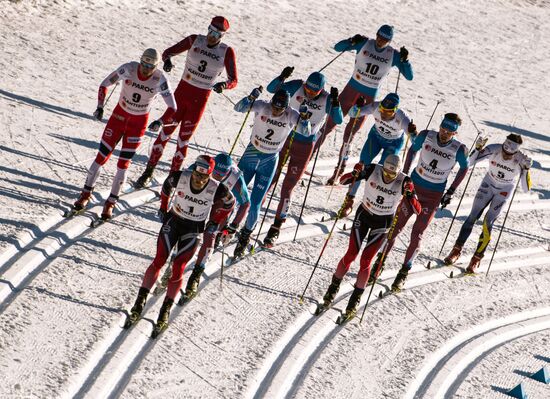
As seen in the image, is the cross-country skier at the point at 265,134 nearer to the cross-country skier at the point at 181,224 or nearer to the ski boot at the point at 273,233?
the ski boot at the point at 273,233

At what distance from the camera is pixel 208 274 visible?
13023mm

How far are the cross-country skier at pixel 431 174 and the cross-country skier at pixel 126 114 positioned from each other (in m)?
3.32

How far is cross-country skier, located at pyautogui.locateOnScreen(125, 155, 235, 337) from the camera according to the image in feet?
37.1

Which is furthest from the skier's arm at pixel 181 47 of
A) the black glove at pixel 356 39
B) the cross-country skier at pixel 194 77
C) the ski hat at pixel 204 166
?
the ski hat at pixel 204 166

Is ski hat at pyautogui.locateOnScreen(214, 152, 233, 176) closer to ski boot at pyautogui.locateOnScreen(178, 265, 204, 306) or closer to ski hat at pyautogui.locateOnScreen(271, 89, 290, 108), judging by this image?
ski boot at pyautogui.locateOnScreen(178, 265, 204, 306)

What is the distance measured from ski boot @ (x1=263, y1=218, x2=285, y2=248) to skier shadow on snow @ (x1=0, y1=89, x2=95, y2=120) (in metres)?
4.12

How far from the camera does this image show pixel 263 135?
43.2ft

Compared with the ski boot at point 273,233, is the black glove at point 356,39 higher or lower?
higher

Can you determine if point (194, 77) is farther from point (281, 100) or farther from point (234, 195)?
point (234, 195)

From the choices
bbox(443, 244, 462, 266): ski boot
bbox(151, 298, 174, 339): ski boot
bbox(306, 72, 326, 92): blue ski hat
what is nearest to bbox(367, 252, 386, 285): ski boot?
bbox(443, 244, 462, 266): ski boot

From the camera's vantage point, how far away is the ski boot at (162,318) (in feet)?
37.6

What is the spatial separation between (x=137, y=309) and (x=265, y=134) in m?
2.95

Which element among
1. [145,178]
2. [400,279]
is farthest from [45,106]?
[400,279]

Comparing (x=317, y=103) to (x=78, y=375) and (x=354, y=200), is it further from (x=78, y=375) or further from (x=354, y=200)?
(x=78, y=375)
